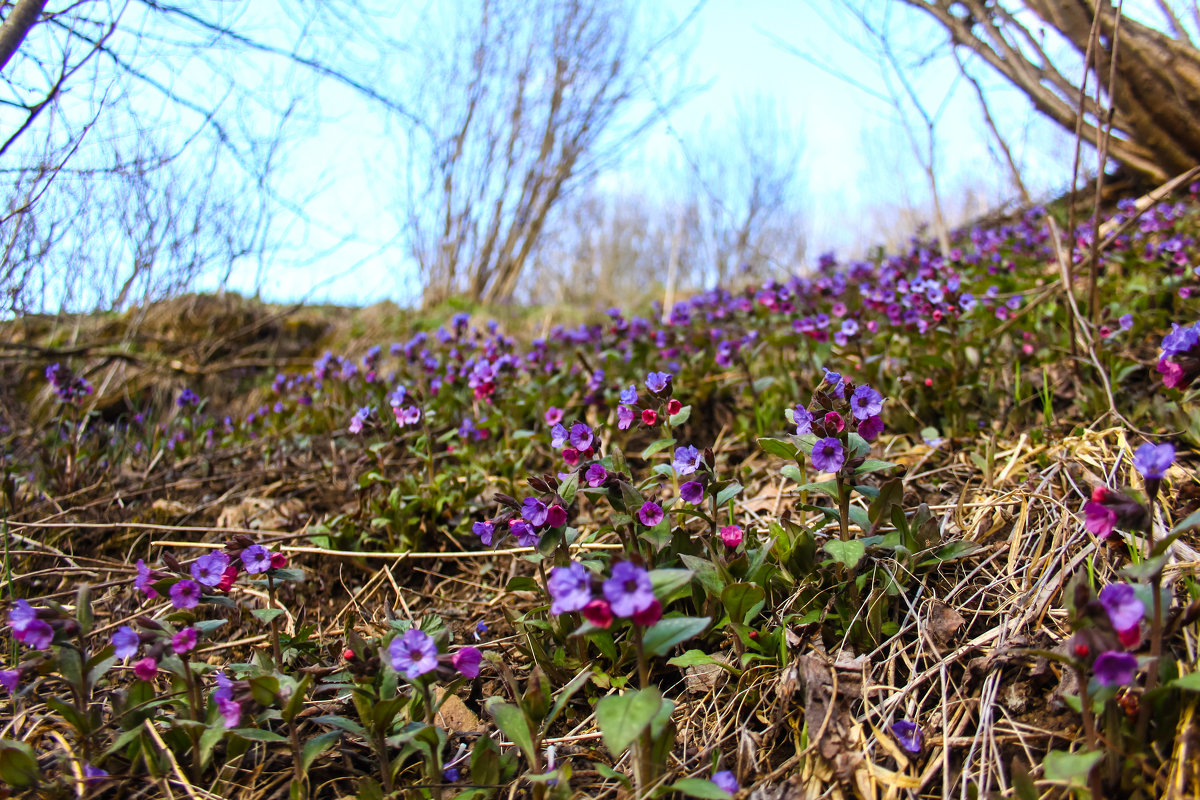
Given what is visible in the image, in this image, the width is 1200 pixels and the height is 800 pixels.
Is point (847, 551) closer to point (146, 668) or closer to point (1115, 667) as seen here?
point (1115, 667)

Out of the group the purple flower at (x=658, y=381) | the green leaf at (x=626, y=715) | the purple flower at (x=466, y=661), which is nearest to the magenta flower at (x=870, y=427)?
the purple flower at (x=658, y=381)

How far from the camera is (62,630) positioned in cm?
142

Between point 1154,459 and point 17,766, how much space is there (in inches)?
88.7

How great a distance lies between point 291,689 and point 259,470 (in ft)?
6.63

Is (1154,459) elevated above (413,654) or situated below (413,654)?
above

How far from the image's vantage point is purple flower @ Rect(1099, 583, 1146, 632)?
113 cm

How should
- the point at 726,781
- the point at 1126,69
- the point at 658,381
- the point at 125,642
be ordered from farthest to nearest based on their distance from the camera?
the point at 1126,69, the point at 658,381, the point at 125,642, the point at 726,781

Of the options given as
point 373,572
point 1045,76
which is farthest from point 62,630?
point 1045,76

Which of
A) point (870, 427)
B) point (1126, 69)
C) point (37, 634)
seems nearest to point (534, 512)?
point (870, 427)

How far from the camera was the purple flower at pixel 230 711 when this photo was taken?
1.42 m

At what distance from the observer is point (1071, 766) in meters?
1.10

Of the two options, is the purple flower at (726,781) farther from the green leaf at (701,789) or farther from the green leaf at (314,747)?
the green leaf at (314,747)

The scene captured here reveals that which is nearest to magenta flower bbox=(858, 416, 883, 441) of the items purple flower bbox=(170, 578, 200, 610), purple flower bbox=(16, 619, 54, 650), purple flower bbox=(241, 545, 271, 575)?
purple flower bbox=(241, 545, 271, 575)

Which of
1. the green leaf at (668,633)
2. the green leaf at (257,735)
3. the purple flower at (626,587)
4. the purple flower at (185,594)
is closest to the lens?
the purple flower at (626,587)
